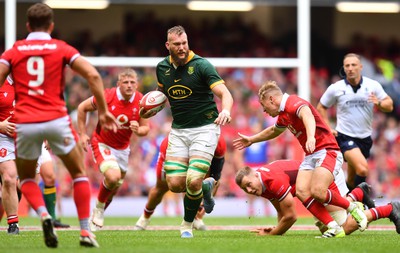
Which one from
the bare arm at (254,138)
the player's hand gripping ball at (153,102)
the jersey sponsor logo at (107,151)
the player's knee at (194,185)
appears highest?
the player's hand gripping ball at (153,102)

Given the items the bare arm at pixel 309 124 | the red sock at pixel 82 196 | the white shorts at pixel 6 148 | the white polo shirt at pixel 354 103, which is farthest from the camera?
the white polo shirt at pixel 354 103

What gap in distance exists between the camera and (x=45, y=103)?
8094mm

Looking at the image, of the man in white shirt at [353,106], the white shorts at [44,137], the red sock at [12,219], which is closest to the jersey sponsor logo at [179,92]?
the white shorts at [44,137]

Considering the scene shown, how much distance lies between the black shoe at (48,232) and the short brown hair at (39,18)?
5.69 feet

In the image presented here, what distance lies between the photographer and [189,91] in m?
10.2

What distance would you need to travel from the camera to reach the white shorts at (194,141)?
394 inches

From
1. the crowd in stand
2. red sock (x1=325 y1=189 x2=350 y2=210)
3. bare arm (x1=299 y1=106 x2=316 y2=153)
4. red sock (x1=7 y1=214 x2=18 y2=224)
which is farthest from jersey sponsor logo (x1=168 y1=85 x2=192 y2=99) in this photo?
the crowd in stand

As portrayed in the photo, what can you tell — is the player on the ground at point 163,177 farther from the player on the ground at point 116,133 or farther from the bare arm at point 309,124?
the bare arm at point 309,124

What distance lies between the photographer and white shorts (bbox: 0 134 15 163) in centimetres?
1108

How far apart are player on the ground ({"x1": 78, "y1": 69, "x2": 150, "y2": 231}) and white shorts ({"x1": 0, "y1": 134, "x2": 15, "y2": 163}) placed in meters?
1.16

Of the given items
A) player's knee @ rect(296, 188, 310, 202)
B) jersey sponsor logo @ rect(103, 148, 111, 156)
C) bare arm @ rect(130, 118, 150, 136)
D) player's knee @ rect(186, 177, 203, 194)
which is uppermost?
bare arm @ rect(130, 118, 150, 136)

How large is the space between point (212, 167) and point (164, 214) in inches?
284

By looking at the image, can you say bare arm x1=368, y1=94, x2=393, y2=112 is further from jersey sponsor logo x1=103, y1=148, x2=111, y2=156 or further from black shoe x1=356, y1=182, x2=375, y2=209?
jersey sponsor logo x1=103, y1=148, x2=111, y2=156

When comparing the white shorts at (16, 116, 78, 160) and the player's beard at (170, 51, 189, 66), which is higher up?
the player's beard at (170, 51, 189, 66)
